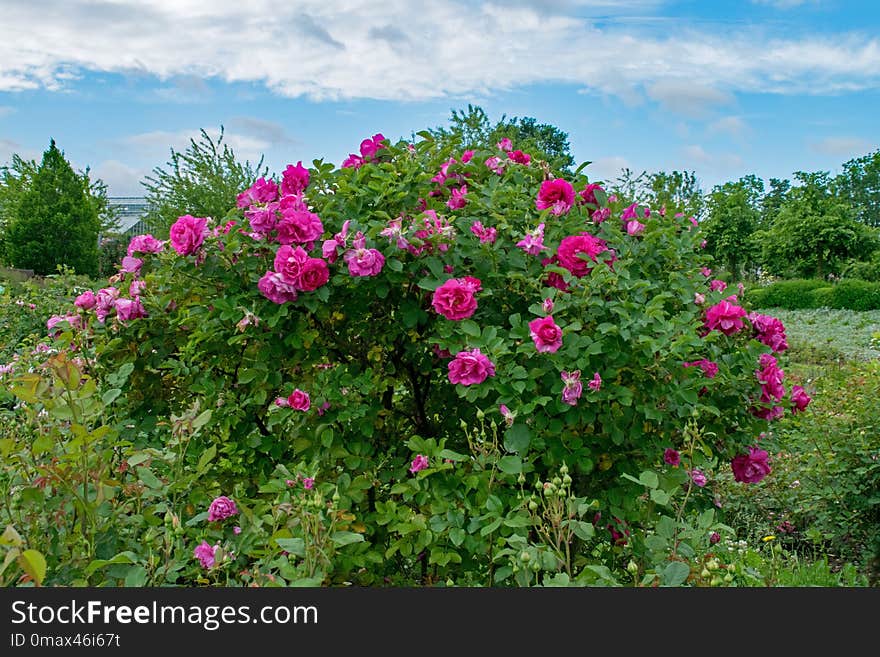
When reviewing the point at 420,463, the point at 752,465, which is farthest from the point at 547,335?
the point at 752,465

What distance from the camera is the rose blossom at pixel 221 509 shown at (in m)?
1.95

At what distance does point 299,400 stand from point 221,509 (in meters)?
0.50

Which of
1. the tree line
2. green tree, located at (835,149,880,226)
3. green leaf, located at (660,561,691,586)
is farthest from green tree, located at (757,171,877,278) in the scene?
green leaf, located at (660,561,691,586)

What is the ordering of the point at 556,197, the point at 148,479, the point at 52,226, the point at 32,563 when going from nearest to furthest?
the point at 32,563 → the point at 148,479 → the point at 556,197 → the point at 52,226

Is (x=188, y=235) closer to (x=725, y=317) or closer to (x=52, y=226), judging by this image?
(x=725, y=317)

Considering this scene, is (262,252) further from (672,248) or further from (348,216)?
(672,248)

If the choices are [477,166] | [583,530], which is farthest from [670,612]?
[477,166]

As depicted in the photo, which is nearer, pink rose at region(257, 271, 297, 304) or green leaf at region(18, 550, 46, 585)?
green leaf at region(18, 550, 46, 585)

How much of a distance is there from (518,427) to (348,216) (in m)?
0.90

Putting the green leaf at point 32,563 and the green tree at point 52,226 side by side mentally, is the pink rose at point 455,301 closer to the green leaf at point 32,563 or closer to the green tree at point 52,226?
the green leaf at point 32,563

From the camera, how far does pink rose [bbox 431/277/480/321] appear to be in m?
2.25

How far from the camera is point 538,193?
2.80 metres

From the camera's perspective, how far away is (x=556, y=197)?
2658 millimetres

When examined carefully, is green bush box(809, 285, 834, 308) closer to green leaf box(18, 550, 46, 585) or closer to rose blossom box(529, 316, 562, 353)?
rose blossom box(529, 316, 562, 353)
